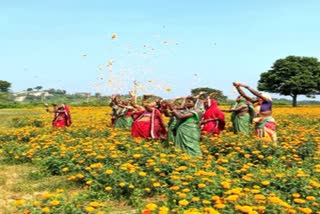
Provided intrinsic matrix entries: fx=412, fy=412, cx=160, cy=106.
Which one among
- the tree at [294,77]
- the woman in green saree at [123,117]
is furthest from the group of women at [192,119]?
the tree at [294,77]

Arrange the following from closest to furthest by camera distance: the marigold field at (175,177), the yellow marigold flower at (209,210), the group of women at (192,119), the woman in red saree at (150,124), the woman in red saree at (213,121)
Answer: the yellow marigold flower at (209,210), the marigold field at (175,177), the group of women at (192,119), the woman in red saree at (150,124), the woman in red saree at (213,121)

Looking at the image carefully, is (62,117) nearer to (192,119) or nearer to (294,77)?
(192,119)

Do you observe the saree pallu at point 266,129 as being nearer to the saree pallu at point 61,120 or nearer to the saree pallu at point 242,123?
the saree pallu at point 242,123

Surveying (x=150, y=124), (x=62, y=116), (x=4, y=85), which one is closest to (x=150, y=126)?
(x=150, y=124)

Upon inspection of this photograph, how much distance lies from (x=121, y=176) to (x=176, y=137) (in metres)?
2.64

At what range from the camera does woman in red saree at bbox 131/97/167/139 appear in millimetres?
10539

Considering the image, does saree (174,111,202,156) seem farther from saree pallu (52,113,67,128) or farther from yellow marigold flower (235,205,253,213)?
saree pallu (52,113,67,128)

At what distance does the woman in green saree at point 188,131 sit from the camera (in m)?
8.49

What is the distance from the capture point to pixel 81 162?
7.49 m

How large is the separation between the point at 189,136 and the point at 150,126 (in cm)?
228

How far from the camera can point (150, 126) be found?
34.8 ft

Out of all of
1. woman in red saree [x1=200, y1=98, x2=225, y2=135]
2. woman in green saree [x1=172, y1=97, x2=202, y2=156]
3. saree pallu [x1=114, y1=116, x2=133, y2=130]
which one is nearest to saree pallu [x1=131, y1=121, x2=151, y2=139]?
woman in red saree [x1=200, y1=98, x2=225, y2=135]

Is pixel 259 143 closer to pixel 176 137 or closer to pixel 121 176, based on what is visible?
pixel 176 137

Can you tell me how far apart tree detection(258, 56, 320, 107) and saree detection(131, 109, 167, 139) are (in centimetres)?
3926
